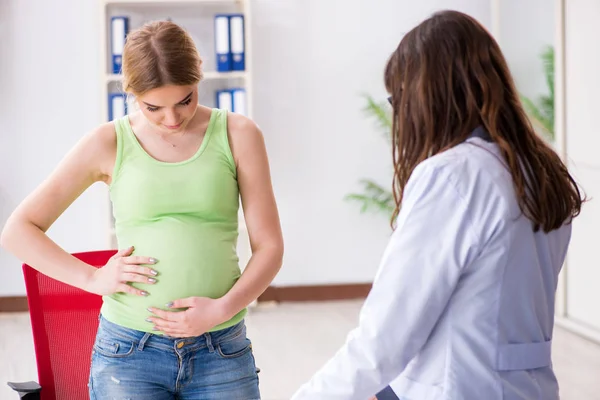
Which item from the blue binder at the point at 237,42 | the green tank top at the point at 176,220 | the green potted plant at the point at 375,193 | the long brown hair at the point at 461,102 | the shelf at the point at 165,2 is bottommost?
the green potted plant at the point at 375,193

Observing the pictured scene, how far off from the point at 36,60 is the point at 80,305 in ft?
13.5

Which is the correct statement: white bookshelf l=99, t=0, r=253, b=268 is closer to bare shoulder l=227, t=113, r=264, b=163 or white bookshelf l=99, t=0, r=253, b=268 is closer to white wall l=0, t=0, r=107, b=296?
white wall l=0, t=0, r=107, b=296

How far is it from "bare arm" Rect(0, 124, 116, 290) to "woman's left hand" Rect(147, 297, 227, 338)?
214mm

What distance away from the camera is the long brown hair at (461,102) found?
1.26 metres

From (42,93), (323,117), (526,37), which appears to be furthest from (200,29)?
(526,37)

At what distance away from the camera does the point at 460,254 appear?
46.9 inches

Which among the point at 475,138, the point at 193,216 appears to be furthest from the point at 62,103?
the point at 475,138

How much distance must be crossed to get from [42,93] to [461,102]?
4.87 metres

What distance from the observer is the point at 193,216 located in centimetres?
160

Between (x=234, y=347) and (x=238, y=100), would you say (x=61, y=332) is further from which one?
(x=238, y=100)

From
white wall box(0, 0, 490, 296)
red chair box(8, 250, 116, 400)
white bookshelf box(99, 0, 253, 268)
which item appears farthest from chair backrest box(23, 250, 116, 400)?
white wall box(0, 0, 490, 296)

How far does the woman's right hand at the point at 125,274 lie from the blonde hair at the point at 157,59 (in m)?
0.31

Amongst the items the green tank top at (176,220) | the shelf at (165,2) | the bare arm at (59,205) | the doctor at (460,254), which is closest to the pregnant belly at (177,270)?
the green tank top at (176,220)

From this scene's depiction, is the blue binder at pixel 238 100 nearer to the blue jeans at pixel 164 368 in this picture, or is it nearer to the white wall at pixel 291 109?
the white wall at pixel 291 109
